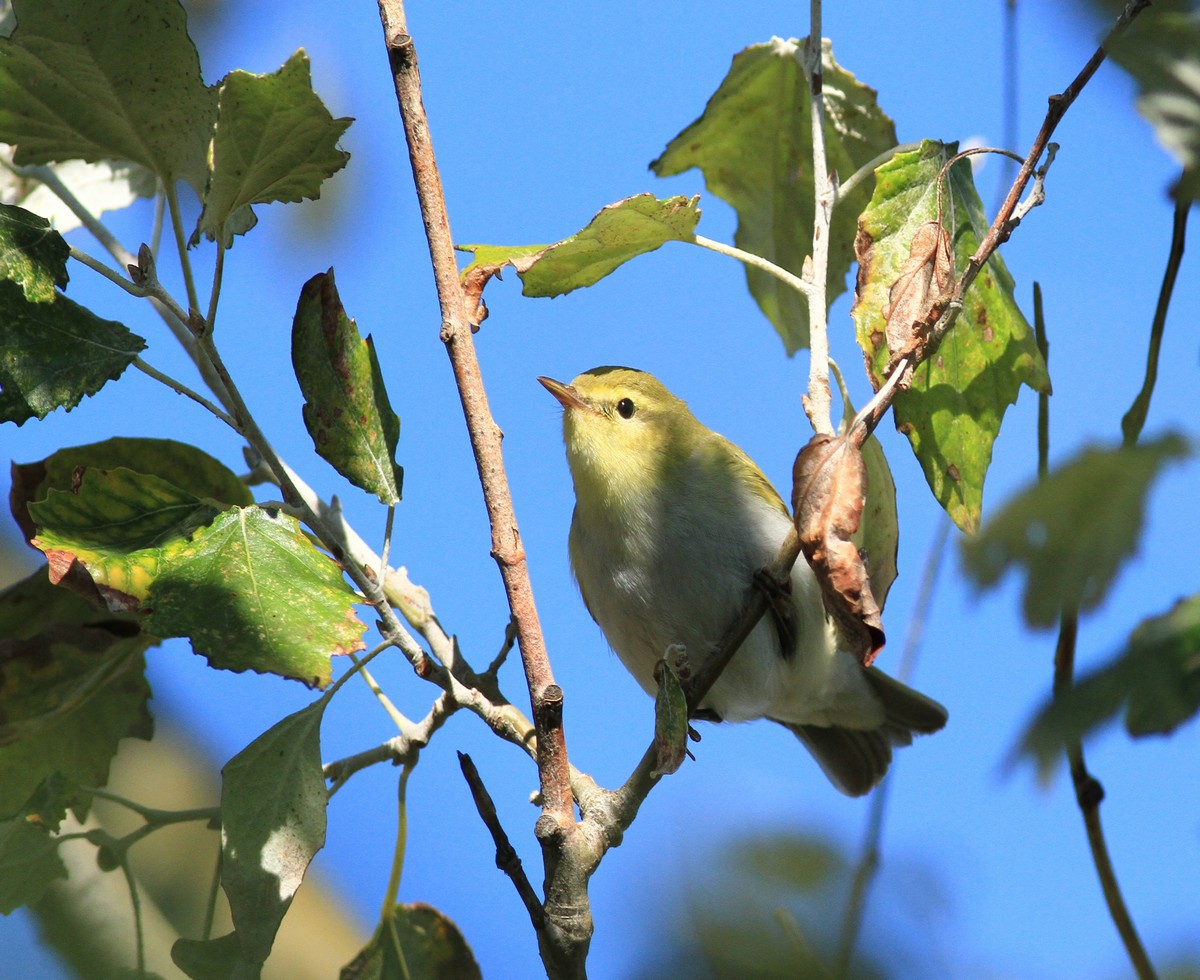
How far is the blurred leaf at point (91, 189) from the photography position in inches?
93.3

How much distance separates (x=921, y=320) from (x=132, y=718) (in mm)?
1421

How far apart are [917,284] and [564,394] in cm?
159

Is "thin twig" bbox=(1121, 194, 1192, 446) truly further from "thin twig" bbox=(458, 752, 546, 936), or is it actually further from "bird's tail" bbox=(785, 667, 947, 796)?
"bird's tail" bbox=(785, 667, 947, 796)

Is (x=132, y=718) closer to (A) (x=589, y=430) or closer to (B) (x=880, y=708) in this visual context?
(A) (x=589, y=430)

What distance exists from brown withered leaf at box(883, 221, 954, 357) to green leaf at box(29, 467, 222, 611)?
938 millimetres

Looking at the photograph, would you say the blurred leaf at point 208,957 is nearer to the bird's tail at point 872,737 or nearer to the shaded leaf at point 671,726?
the shaded leaf at point 671,726

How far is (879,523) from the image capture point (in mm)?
1604

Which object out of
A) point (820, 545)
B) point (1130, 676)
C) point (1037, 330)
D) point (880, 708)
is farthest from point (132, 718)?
point (880, 708)

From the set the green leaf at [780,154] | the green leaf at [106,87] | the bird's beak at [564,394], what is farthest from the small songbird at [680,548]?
the green leaf at [106,87]

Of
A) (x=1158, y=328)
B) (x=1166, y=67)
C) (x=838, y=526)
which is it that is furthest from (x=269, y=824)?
(x=1166, y=67)

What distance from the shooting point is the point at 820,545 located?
4.25ft

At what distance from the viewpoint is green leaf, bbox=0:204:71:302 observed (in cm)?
154

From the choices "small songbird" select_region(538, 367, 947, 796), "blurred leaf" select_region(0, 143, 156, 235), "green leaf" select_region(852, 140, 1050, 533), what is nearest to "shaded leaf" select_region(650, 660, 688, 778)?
"green leaf" select_region(852, 140, 1050, 533)

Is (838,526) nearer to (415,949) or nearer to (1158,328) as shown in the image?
(1158,328)
